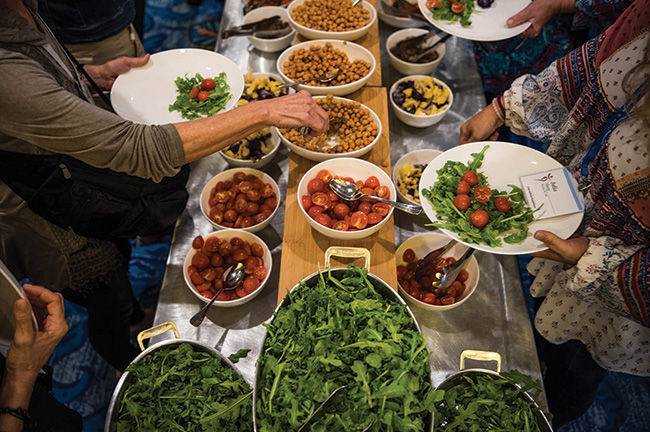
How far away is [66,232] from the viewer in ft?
5.75

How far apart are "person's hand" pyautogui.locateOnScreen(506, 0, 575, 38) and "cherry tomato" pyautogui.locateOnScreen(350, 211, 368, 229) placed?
Result: 1.50m

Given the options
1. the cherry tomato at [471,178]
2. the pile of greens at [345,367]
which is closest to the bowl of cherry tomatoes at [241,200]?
the pile of greens at [345,367]

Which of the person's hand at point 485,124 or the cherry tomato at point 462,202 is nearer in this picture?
the cherry tomato at point 462,202

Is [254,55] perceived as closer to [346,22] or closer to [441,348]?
[346,22]

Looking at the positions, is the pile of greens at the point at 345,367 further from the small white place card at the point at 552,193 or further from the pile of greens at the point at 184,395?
the small white place card at the point at 552,193

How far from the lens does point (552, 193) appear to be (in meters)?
1.53

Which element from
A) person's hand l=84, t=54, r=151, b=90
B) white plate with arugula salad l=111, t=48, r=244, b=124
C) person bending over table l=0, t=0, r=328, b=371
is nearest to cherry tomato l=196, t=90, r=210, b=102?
white plate with arugula salad l=111, t=48, r=244, b=124

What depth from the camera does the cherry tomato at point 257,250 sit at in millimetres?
1820

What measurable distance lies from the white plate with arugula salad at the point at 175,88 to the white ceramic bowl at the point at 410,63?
1.04 meters

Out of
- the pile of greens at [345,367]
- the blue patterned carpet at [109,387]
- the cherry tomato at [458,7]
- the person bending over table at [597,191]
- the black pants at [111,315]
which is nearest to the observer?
the pile of greens at [345,367]

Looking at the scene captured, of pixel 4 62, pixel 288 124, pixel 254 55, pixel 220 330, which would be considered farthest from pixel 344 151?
pixel 254 55

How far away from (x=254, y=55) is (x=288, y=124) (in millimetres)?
1371

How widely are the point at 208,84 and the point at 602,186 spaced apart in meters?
1.71

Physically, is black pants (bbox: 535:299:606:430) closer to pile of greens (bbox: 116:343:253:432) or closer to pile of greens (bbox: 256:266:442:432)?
pile of greens (bbox: 256:266:442:432)
